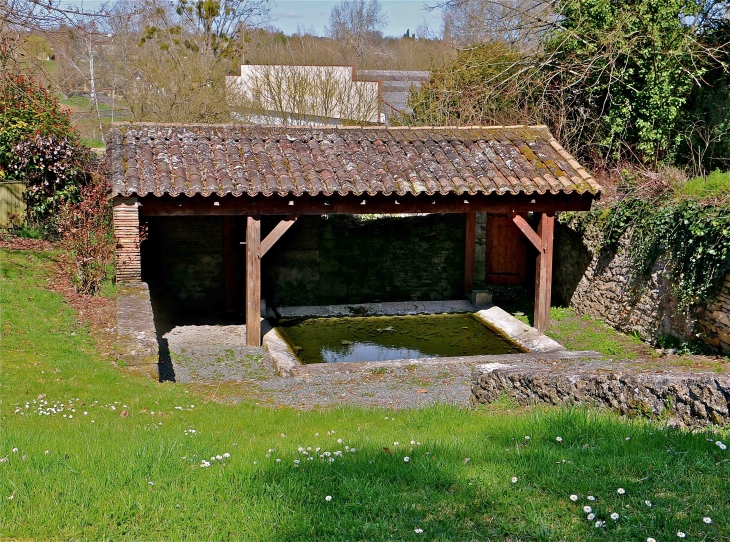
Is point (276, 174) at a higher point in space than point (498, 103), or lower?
lower

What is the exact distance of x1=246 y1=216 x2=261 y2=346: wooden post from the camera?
12.0 m

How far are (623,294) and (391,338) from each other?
14.3ft

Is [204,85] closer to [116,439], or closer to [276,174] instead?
[276,174]

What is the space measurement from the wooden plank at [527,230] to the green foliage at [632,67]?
4.11 metres

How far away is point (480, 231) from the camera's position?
16.5m

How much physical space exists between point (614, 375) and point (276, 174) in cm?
754

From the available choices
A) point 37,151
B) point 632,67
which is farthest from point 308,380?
point 632,67

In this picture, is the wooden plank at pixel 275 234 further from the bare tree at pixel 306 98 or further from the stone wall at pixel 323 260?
the bare tree at pixel 306 98

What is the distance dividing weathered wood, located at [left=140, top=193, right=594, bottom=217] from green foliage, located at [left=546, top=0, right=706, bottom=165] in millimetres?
3965

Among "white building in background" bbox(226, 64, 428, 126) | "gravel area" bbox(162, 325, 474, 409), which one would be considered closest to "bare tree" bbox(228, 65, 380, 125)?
"white building in background" bbox(226, 64, 428, 126)

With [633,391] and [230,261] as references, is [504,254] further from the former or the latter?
[633,391]

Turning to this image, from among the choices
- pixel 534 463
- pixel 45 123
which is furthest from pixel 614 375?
pixel 45 123

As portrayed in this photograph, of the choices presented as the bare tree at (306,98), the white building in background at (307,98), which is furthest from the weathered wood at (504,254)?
the bare tree at (306,98)

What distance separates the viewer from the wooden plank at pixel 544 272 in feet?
43.0
